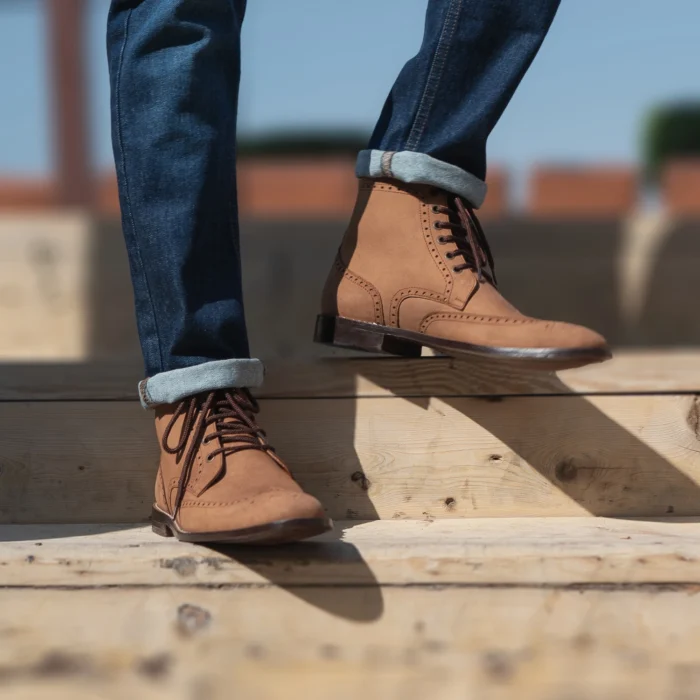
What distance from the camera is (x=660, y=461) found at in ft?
3.84

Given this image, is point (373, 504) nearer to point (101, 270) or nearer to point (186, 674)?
A: point (186, 674)

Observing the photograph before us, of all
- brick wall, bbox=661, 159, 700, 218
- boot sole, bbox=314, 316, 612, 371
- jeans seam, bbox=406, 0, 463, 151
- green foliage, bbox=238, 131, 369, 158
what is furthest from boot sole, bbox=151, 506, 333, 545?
green foliage, bbox=238, 131, 369, 158

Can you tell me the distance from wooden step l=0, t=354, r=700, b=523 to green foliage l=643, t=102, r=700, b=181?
7.65m

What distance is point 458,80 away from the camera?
1090 mm

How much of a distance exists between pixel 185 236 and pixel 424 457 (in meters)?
0.46

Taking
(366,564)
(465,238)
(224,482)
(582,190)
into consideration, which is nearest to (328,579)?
(366,564)

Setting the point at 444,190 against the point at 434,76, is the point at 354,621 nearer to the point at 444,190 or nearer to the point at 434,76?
the point at 444,190

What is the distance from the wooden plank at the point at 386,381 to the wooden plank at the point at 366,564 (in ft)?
0.81

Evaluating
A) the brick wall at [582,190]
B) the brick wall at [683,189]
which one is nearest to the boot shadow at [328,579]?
the brick wall at [683,189]

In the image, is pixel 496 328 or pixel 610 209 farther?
pixel 610 209

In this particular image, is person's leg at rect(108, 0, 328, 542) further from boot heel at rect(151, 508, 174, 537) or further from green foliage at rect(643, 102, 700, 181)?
green foliage at rect(643, 102, 700, 181)

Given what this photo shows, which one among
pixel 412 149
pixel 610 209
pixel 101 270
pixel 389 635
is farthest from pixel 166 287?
pixel 610 209

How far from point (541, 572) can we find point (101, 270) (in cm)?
256

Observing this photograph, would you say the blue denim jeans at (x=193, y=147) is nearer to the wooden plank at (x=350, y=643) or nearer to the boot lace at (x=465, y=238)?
the boot lace at (x=465, y=238)
